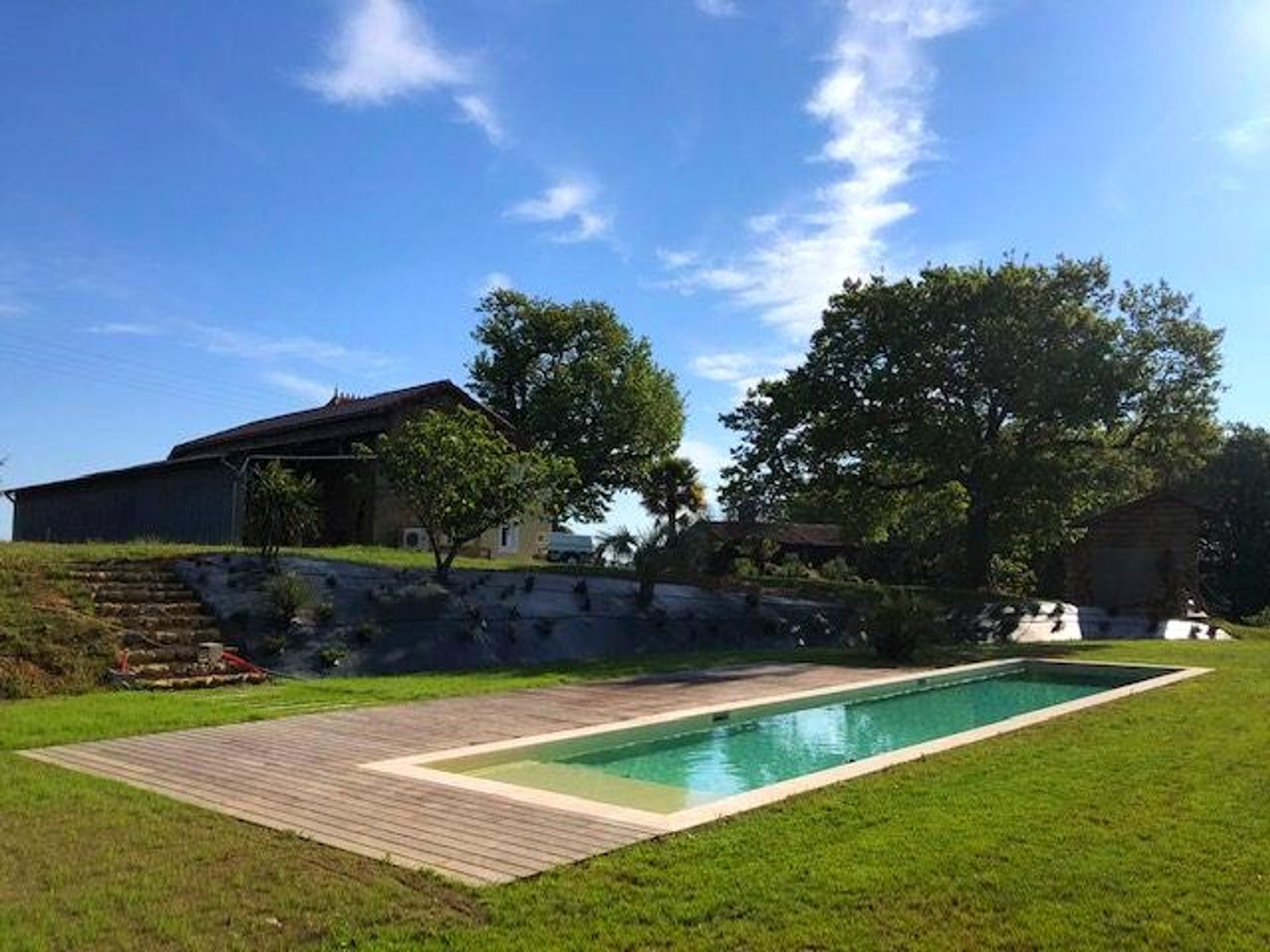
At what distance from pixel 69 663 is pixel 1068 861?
1134 cm

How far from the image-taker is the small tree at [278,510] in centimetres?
1736

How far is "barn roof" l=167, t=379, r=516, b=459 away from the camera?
103ft

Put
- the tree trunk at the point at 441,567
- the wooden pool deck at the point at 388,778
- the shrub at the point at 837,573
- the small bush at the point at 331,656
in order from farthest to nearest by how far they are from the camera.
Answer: the shrub at the point at 837,573, the tree trunk at the point at 441,567, the small bush at the point at 331,656, the wooden pool deck at the point at 388,778

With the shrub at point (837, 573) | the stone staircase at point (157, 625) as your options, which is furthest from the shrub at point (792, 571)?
the stone staircase at point (157, 625)

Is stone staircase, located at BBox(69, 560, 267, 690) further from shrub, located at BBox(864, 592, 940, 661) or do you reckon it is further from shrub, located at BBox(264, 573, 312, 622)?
shrub, located at BBox(864, 592, 940, 661)

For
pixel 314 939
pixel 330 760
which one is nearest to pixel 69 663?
pixel 330 760

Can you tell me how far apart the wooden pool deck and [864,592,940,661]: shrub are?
6417mm

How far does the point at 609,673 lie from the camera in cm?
1539

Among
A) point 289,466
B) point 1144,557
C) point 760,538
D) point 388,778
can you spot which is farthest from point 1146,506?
point 388,778

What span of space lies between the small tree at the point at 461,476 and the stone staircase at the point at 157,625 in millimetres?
3978

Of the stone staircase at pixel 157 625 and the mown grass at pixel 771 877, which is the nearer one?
the mown grass at pixel 771 877

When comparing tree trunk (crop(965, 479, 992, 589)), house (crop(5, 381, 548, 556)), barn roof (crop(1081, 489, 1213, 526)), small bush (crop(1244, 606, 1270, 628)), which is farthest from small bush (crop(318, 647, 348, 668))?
small bush (crop(1244, 606, 1270, 628))

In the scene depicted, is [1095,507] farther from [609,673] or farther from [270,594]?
[270,594]

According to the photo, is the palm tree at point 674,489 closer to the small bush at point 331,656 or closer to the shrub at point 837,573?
the shrub at point 837,573
